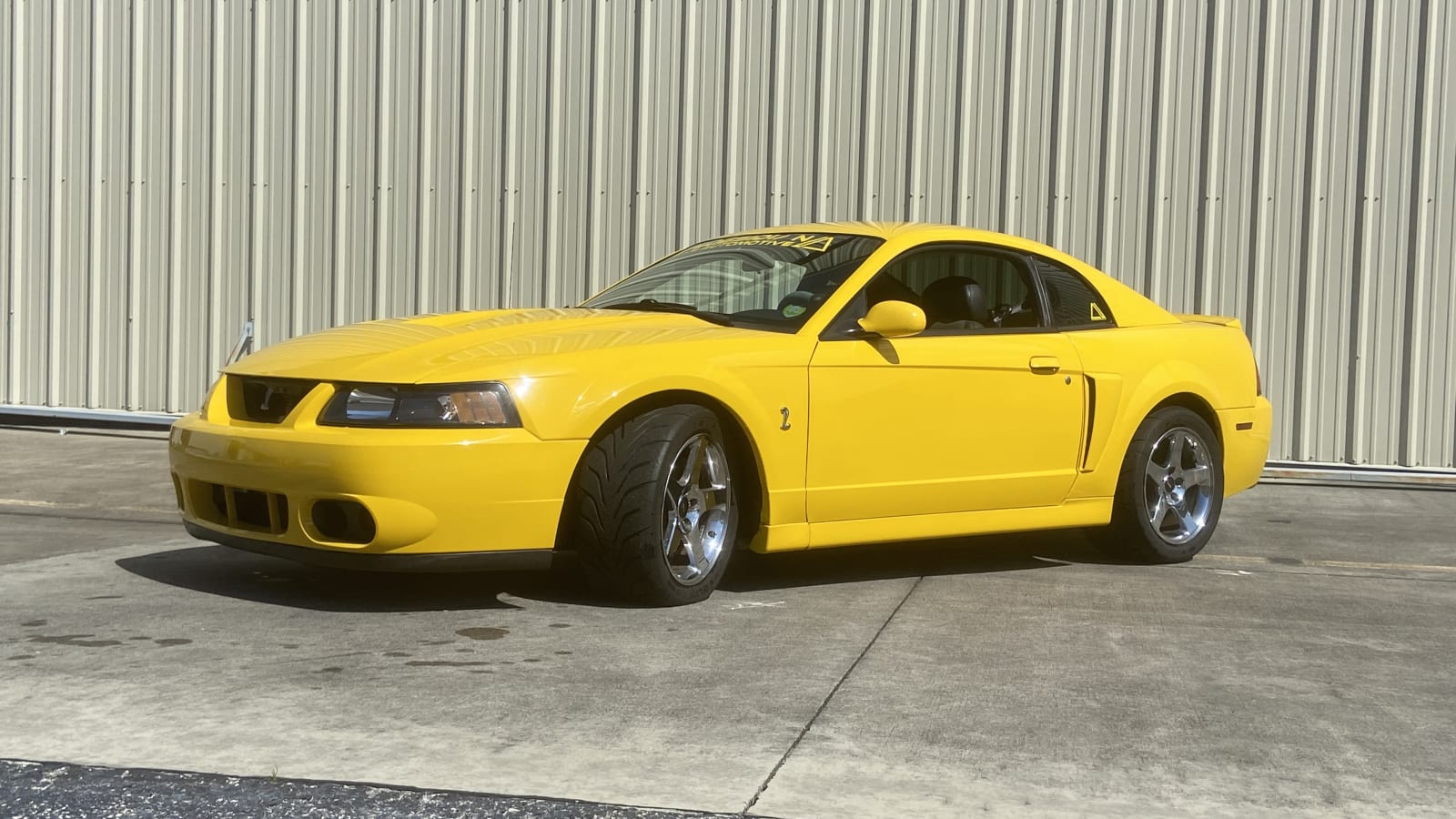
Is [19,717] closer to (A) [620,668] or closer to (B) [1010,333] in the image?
(A) [620,668]

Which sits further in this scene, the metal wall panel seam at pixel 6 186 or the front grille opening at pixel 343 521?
the metal wall panel seam at pixel 6 186

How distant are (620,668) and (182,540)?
3119 millimetres

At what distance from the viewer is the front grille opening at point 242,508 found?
501 centimetres

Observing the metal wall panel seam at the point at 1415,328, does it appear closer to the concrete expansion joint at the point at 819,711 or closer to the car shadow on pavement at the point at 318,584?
the concrete expansion joint at the point at 819,711

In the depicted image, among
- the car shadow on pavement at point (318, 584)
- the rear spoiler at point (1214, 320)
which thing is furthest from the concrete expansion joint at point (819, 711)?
the rear spoiler at point (1214, 320)

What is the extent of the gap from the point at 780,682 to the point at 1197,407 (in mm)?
3298

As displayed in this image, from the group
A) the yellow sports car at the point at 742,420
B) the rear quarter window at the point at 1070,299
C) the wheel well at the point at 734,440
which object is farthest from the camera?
the rear quarter window at the point at 1070,299

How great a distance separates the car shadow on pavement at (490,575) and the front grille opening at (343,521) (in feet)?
1.06

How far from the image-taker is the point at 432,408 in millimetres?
4883

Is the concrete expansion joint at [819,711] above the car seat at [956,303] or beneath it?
beneath

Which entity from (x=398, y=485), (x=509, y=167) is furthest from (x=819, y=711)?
(x=509, y=167)

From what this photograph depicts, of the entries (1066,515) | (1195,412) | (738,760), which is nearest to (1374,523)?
(1195,412)

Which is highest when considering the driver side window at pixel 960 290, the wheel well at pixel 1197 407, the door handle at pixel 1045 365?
the driver side window at pixel 960 290

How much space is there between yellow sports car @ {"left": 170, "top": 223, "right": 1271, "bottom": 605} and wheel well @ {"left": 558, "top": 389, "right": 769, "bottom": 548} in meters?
0.01
